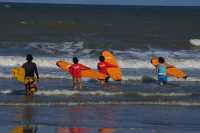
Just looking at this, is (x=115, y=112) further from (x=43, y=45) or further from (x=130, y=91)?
(x=43, y=45)

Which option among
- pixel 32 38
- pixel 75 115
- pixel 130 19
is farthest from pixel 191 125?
pixel 130 19

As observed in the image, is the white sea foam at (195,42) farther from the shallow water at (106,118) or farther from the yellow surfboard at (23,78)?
the shallow water at (106,118)

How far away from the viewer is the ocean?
15.4 meters

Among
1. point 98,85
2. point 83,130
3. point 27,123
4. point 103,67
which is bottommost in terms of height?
point 83,130

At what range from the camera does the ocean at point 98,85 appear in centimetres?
1544

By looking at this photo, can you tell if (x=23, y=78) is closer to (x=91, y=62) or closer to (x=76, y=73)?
(x=76, y=73)

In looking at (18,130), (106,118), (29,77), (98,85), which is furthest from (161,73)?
(18,130)

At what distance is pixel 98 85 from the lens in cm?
2248

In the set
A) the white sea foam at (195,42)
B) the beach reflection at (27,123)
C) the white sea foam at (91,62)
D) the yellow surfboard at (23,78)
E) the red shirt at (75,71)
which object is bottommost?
the beach reflection at (27,123)

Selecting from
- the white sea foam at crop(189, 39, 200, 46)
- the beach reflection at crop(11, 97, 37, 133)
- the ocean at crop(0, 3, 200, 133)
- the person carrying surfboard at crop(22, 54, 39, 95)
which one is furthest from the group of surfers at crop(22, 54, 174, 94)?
the white sea foam at crop(189, 39, 200, 46)

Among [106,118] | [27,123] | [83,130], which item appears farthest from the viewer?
[106,118]

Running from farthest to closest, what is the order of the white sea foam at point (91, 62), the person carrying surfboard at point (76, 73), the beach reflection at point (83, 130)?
the white sea foam at point (91, 62) → the person carrying surfboard at point (76, 73) → the beach reflection at point (83, 130)

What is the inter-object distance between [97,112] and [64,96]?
2.96 meters

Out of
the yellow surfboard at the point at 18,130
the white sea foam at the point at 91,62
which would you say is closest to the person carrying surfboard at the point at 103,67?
the white sea foam at the point at 91,62
